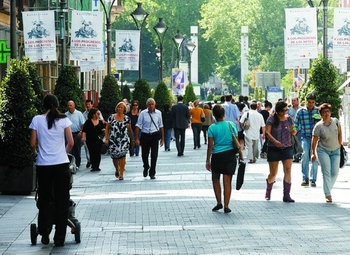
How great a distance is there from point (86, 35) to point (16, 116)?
1454 cm

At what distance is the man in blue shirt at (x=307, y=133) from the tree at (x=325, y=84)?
8740 mm

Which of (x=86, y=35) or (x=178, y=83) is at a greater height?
(x=86, y=35)

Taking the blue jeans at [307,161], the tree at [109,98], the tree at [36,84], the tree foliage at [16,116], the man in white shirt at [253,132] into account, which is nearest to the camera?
the tree foliage at [16,116]

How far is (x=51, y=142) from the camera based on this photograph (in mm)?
12961

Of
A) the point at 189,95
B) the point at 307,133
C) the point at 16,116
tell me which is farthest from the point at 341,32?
the point at 189,95

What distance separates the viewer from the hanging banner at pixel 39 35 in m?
31.5

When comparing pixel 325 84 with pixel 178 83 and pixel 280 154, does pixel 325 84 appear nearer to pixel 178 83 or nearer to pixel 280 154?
pixel 280 154

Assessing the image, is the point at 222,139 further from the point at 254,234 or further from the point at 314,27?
the point at 314,27

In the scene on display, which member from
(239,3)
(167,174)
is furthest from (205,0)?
(167,174)

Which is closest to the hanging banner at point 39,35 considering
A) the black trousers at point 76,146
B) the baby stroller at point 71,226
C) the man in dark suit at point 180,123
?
the black trousers at point 76,146

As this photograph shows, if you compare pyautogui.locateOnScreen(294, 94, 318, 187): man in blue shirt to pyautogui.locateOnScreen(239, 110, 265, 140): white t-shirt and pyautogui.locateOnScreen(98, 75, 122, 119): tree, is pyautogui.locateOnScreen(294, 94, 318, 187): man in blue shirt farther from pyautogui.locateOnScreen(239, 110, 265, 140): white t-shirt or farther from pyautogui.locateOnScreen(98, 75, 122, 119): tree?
pyautogui.locateOnScreen(98, 75, 122, 119): tree

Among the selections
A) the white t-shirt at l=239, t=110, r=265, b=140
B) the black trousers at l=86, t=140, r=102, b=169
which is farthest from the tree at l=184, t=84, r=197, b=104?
the black trousers at l=86, t=140, r=102, b=169

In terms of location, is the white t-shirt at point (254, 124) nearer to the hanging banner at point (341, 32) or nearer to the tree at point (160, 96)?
the hanging banner at point (341, 32)

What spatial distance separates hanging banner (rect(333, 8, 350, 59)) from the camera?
105 feet
